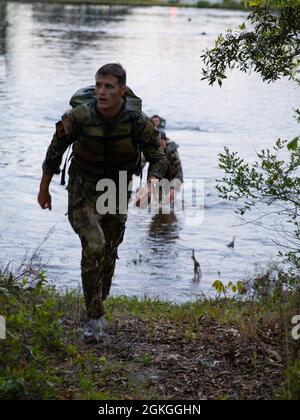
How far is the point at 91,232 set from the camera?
22.0 ft

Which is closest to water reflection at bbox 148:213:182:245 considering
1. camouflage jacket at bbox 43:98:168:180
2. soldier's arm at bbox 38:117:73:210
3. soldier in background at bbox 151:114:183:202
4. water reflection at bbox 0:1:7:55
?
soldier in background at bbox 151:114:183:202

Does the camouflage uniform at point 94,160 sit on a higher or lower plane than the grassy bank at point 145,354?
higher

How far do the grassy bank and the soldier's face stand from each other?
1362 millimetres

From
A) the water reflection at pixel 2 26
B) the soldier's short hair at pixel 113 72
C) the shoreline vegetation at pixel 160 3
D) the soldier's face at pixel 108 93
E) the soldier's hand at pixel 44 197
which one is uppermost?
the shoreline vegetation at pixel 160 3

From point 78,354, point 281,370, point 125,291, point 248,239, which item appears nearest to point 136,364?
point 78,354

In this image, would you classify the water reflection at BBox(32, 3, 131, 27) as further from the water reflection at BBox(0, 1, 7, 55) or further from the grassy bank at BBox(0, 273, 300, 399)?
the grassy bank at BBox(0, 273, 300, 399)

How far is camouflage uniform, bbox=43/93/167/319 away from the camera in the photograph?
262 inches

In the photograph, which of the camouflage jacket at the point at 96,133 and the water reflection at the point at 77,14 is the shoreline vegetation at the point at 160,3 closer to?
the water reflection at the point at 77,14

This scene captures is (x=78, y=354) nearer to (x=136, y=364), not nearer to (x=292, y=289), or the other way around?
(x=136, y=364)

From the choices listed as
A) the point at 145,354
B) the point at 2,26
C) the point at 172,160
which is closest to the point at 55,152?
the point at 145,354

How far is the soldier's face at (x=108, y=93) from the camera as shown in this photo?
6590mm

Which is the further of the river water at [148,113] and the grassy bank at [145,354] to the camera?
the river water at [148,113]

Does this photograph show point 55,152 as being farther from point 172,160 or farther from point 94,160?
point 172,160


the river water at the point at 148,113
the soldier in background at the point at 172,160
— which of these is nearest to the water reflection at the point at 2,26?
the river water at the point at 148,113
